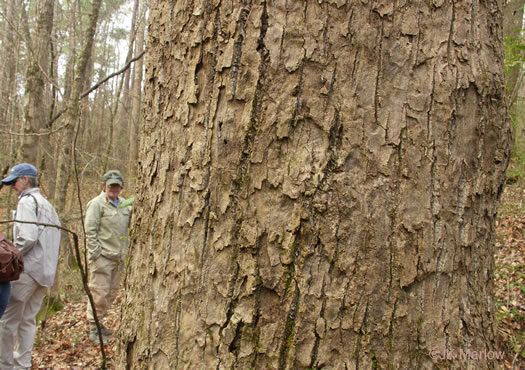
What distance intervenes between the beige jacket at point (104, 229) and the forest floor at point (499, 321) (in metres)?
1.14

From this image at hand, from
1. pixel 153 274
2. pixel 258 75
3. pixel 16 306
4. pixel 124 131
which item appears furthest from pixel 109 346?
pixel 124 131

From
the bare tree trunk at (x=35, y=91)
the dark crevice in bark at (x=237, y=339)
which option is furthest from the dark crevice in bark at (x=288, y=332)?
the bare tree trunk at (x=35, y=91)

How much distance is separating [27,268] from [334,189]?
447cm

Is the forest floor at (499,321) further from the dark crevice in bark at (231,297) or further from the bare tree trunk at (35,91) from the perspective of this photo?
the dark crevice in bark at (231,297)

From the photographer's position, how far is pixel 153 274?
3.59 feet

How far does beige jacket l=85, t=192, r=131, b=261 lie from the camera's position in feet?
17.4

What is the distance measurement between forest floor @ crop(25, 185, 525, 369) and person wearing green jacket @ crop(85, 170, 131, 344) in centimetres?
34

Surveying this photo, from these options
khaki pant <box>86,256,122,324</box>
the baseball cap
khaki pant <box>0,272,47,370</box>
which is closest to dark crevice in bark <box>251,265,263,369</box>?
khaki pant <box>0,272,47,370</box>

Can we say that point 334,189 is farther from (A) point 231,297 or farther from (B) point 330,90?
(A) point 231,297

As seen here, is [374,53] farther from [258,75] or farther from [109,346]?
[109,346]

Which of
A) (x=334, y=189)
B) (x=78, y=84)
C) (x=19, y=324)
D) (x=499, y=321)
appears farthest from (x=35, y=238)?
(x=499, y=321)

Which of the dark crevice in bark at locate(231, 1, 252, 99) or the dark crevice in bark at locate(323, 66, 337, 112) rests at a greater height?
the dark crevice in bark at locate(231, 1, 252, 99)

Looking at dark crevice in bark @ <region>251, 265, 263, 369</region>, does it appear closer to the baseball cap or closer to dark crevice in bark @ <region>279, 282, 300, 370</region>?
dark crevice in bark @ <region>279, 282, 300, 370</region>

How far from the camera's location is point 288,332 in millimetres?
931
